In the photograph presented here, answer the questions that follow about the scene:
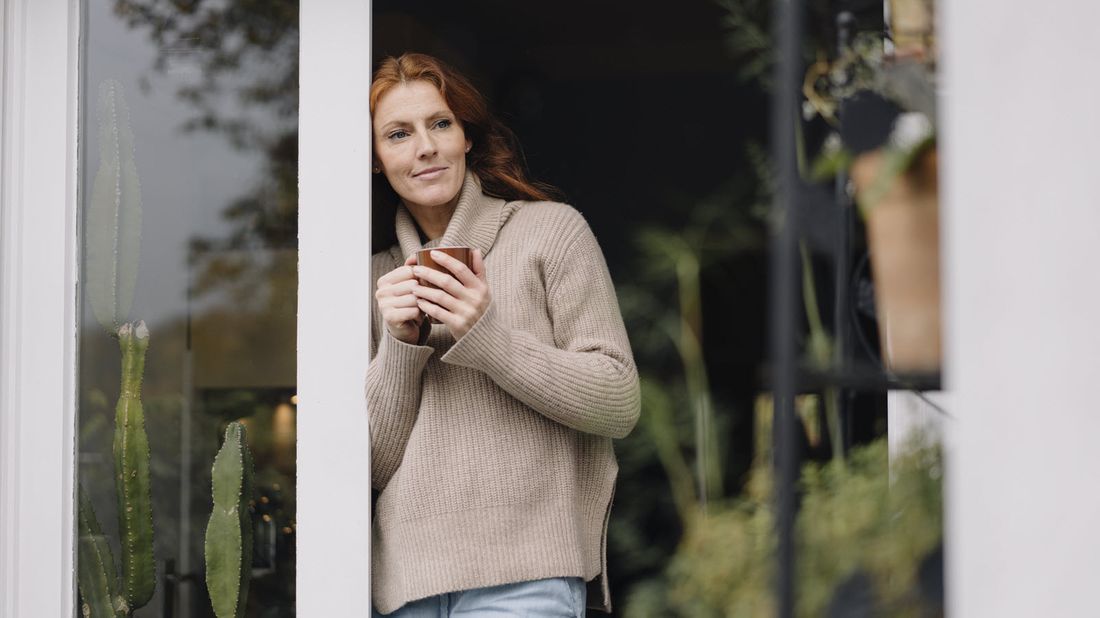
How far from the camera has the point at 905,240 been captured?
108 centimetres

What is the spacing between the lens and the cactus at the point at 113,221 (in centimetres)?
229

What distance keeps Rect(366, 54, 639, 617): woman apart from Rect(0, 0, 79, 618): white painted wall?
0.66 metres

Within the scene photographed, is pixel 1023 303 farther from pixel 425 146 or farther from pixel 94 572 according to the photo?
pixel 94 572

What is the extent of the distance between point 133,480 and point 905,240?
1719 mm


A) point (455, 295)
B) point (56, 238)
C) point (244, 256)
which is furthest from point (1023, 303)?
point (56, 238)

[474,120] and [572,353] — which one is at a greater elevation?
[474,120]

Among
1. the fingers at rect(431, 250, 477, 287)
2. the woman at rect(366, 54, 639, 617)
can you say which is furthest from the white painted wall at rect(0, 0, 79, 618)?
the fingers at rect(431, 250, 477, 287)

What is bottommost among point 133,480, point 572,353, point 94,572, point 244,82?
point 94,572

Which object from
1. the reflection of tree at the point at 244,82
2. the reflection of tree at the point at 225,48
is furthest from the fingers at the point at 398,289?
the reflection of tree at the point at 225,48

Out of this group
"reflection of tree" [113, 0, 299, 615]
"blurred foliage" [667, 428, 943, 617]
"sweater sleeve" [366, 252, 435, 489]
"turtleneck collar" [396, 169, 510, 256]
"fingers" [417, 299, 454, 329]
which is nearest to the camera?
"blurred foliage" [667, 428, 943, 617]

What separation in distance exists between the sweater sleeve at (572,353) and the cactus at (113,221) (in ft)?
2.69

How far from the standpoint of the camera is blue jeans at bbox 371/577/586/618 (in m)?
1.91

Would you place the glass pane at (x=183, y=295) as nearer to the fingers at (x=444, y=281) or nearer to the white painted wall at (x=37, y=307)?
the white painted wall at (x=37, y=307)

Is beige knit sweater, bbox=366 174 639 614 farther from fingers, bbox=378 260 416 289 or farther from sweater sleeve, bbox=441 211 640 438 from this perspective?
fingers, bbox=378 260 416 289
